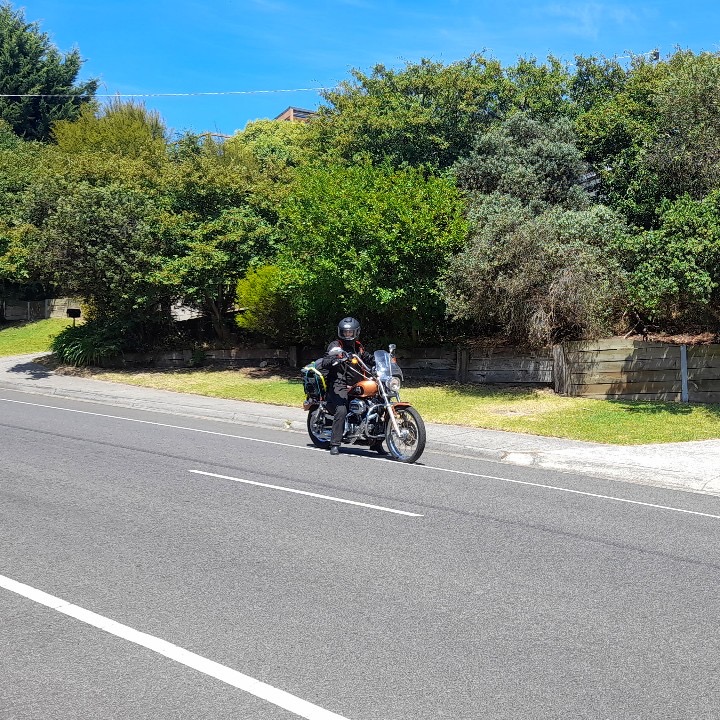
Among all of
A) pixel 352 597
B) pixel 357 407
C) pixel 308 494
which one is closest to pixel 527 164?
pixel 357 407

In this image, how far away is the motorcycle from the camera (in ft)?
37.3

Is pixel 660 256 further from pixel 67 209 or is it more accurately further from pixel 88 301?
pixel 88 301

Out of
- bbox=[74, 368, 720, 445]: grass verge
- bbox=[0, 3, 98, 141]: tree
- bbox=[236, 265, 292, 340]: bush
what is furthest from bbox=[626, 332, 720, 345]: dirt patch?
bbox=[0, 3, 98, 141]: tree

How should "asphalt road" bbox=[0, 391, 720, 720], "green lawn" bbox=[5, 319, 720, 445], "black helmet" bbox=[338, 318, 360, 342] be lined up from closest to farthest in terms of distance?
"asphalt road" bbox=[0, 391, 720, 720] → "black helmet" bbox=[338, 318, 360, 342] → "green lawn" bbox=[5, 319, 720, 445]

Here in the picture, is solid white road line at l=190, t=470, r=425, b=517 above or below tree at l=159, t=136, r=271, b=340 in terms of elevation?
below

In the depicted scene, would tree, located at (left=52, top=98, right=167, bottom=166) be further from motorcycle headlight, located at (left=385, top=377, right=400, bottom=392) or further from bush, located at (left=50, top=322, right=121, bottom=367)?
motorcycle headlight, located at (left=385, top=377, right=400, bottom=392)

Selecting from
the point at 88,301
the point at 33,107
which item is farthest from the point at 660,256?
the point at 33,107

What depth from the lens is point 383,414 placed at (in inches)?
459

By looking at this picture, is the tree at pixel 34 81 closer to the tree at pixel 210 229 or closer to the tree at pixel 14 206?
the tree at pixel 14 206

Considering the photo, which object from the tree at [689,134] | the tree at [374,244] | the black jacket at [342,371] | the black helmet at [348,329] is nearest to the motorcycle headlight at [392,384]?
the black jacket at [342,371]

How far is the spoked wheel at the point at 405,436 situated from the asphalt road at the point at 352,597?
1.12 meters

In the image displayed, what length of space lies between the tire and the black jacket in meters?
0.72

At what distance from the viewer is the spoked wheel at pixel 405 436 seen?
11281mm

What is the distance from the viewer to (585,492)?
9656mm
